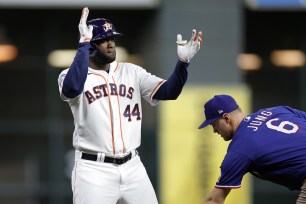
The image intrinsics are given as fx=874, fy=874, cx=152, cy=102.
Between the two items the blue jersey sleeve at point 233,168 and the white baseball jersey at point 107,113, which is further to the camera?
the white baseball jersey at point 107,113

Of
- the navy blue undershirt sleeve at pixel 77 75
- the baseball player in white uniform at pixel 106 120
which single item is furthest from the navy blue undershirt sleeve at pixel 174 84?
the navy blue undershirt sleeve at pixel 77 75

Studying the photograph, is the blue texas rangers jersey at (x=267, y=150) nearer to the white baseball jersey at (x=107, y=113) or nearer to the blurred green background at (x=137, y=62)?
the white baseball jersey at (x=107, y=113)

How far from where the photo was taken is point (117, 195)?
6832 mm

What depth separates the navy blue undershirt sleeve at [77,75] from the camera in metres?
6.66

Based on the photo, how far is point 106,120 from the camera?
6914 millimetres

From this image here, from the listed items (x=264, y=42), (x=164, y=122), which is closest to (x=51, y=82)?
(x=164, y=122)

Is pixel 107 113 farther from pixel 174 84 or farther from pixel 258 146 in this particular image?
pixel 258 146

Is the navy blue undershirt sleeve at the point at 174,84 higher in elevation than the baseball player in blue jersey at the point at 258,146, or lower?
higher

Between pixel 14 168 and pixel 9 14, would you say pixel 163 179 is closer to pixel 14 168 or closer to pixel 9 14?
pixel 14 168

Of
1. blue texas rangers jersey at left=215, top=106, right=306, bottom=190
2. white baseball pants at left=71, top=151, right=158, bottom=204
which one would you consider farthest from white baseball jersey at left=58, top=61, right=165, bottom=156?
blue texas rangers jersey at left=215, top=106, right=306, bottom=190

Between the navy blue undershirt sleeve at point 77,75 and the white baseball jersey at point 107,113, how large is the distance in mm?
128

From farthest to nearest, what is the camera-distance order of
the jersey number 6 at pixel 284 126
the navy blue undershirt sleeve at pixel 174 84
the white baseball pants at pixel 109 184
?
the navy blue undershirt sleeve at pixel 174 84 < the white baseball pants at pixel 109 184 < the jersey number 6 at pixel 284 126

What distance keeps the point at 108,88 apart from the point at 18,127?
19.4ft

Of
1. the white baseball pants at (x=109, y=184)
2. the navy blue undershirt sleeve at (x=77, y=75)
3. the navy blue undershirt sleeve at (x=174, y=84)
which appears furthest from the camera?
the navy blue undershirt sleeve at (x=174, y=84)
